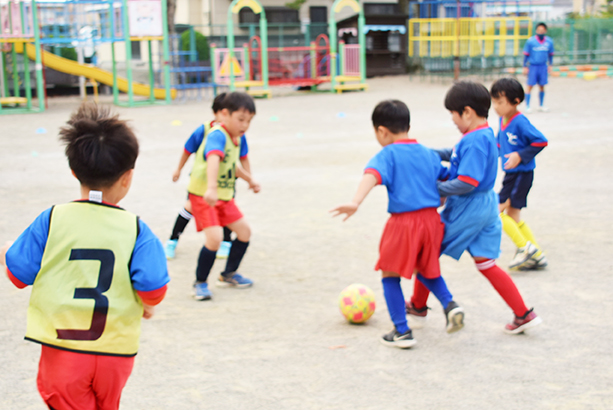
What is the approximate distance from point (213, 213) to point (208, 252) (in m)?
0.28

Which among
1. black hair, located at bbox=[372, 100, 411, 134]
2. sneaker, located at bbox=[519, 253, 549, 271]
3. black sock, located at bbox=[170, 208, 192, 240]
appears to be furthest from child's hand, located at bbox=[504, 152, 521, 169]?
black sock, located at bbox=[170, 208, 192, 240]

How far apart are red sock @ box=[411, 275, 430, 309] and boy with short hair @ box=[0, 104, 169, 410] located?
2.26 metres

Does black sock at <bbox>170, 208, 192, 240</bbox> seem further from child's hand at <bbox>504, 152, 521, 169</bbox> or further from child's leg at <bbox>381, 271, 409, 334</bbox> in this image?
child's hand at <bbox>504, 152, 521, 169</bbox>

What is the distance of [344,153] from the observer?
10.3 metres

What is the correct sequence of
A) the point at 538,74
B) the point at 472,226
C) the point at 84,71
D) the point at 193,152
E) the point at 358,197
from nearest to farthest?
1. the point at 358,197
2. the point at 472,226
3. the point at 193,152
4. the point at 538,74
5. the point at 84,71

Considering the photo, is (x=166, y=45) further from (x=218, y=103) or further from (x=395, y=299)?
(x=395, y=299)

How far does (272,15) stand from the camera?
32.3 m

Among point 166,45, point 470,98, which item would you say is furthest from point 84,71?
point 470,98

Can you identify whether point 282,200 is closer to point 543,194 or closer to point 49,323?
point 543,194

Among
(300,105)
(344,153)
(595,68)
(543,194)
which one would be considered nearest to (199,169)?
(543,194)

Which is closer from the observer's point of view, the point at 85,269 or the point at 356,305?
the point at 85,269

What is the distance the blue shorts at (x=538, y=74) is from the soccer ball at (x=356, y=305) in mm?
12709

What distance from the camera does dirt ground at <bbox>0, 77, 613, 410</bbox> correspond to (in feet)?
10.3

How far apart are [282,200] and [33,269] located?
17.6 feet
